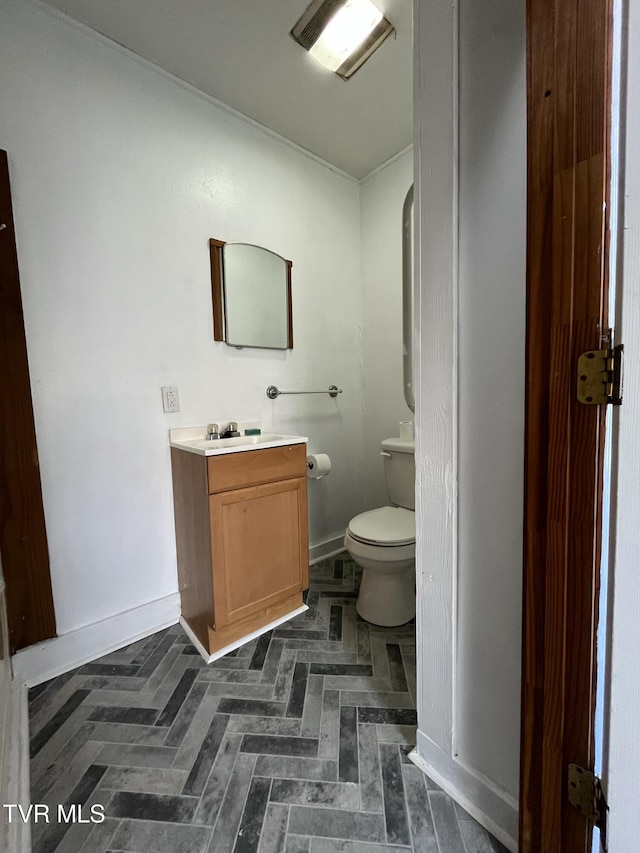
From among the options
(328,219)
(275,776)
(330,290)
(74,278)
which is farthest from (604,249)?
(328,219)

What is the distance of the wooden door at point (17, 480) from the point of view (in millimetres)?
1250

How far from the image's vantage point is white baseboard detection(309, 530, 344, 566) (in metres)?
2.26

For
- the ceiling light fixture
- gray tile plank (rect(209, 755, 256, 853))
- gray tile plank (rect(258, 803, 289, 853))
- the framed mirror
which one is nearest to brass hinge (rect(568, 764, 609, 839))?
gray tile plank (rect(258, 803, 289, 853))

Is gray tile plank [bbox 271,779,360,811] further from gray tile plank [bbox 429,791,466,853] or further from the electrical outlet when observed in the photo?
the electrical outlet

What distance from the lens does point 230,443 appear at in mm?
1711

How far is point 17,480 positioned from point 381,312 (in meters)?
2.15

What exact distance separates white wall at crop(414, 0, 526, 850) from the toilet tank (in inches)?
34.1

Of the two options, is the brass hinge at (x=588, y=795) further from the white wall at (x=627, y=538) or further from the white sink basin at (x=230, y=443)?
the white sink basin at (x=230, y=443)

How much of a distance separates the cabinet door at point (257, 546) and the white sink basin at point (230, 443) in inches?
7.2

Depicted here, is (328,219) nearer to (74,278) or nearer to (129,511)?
(74,278)

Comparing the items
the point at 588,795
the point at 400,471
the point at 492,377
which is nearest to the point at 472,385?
the point at 492,377

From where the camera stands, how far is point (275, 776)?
0.97 meters

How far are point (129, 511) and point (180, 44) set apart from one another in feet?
6.74

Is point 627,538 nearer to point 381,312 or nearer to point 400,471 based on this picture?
point 400,471
